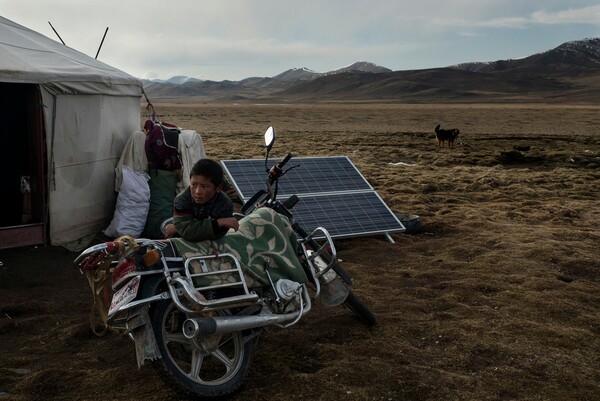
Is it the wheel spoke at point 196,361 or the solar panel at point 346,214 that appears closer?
the wheel spoke at point 196,361

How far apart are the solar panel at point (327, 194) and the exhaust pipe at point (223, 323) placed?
3.10 m

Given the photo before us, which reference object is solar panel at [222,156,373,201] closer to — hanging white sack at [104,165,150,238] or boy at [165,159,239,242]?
hanging white sack at [104,165,150,238]

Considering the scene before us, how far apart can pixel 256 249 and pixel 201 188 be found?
485 millimetres

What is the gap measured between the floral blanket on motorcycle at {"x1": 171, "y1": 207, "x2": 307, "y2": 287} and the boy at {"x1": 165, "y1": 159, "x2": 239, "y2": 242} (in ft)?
0.24

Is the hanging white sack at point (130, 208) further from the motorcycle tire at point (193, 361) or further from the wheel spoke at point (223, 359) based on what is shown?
the wheel spoke at point (223, 359)

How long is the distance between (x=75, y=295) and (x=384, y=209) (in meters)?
3.47

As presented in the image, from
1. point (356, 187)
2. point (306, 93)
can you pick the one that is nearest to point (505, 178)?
point (356, 187)

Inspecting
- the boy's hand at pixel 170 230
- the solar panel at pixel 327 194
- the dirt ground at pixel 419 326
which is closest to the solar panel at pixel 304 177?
the solar panel at pixel 327 194

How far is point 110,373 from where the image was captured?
3.67 metres

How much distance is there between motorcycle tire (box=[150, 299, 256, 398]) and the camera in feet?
10.2

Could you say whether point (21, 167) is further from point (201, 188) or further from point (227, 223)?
point (227, 223)

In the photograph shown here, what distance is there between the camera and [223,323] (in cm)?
319

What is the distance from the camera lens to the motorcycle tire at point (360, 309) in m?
4.26

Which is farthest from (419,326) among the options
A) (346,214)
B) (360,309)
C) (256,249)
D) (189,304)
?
(346,214)
